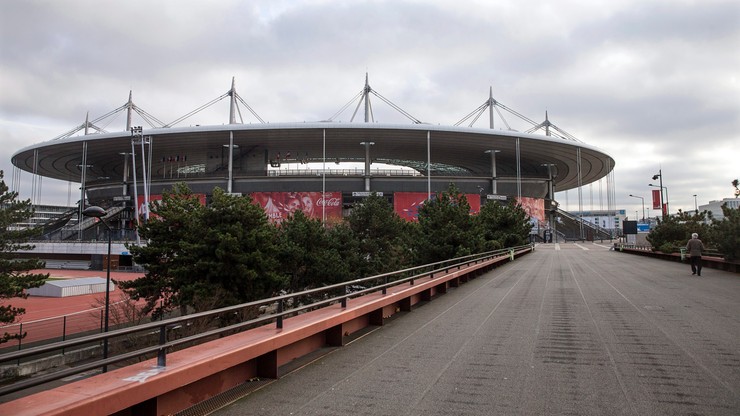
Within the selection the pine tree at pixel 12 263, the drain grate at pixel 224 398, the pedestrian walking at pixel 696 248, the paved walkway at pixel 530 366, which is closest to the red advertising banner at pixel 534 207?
the pedestrian walking at pixel 696 248

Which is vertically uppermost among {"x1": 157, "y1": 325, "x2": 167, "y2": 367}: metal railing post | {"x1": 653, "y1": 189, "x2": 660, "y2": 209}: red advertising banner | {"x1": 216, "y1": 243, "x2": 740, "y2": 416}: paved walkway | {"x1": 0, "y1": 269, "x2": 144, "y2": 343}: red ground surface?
{"x1": 653, "y1": 189, "x2": 660, "y2": 209}: red advertising banner

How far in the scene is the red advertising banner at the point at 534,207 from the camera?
250 feet

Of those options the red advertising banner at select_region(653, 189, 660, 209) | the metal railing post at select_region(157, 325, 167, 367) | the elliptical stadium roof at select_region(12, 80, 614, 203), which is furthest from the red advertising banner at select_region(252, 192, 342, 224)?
the metal railing post at select_region(157, 325, 167, 367)

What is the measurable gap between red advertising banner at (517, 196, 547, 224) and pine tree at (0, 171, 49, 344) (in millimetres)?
67534

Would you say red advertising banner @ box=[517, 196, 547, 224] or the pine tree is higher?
red advertising banner @ box=[517, 196, 547, 224]

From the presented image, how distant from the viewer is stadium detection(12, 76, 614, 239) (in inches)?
2677

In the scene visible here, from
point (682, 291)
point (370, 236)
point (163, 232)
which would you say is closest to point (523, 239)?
point (370, 236)

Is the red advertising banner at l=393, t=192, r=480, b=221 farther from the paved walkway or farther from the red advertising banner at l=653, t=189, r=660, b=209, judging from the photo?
the paved walkway

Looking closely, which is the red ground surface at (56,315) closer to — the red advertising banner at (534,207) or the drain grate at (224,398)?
the drain grate at (224,398)

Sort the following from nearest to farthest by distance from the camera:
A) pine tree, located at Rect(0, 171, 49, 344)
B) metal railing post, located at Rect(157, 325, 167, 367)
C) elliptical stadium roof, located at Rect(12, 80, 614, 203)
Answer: metal railing post, located at Rect(157, 325, 167, 367) → pine tree, located at Rect(0, 171, 49, 344) → elliptical stadium roof, located at Rect(12, 80, 614, 203)

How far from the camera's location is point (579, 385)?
5621mm

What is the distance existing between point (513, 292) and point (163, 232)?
601 inches

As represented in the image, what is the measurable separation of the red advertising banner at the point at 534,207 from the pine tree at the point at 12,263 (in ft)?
222

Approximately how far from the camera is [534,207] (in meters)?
78.9
